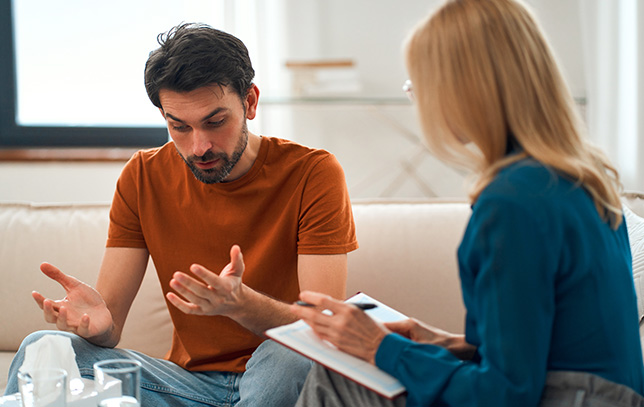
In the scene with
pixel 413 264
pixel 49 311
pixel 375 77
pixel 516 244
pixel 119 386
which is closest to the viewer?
pixel 516 244

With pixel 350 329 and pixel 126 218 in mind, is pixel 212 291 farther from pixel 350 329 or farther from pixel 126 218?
pixel 126 218

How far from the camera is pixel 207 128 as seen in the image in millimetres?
1396

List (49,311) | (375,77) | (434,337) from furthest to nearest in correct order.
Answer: (375,77) → (49,311) → (434,337)

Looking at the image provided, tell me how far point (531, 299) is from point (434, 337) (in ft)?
1.01

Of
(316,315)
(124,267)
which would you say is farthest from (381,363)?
(124,267)

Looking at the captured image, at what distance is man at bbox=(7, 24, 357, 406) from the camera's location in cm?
135

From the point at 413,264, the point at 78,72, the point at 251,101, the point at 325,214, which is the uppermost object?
the point at 78,72

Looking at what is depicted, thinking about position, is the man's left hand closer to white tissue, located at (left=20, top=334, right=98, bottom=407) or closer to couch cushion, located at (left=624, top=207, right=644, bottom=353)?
white tissue, located at (left=20, top=334, right=98, bottom=407)

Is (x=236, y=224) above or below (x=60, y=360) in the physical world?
above

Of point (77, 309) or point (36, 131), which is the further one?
point (36, 131)

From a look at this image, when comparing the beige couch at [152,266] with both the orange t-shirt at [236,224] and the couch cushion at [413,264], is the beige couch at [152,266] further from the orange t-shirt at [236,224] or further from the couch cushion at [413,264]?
the orange t-shirt at [236,224]

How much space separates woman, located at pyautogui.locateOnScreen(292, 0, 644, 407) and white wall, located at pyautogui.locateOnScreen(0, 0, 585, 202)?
205 centimetres

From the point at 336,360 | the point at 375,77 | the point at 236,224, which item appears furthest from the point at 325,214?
the point at 375,77

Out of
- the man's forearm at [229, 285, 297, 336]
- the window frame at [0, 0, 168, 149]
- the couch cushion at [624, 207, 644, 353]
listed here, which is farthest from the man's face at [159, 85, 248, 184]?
the window frame at [0, 0, 168, 149]
